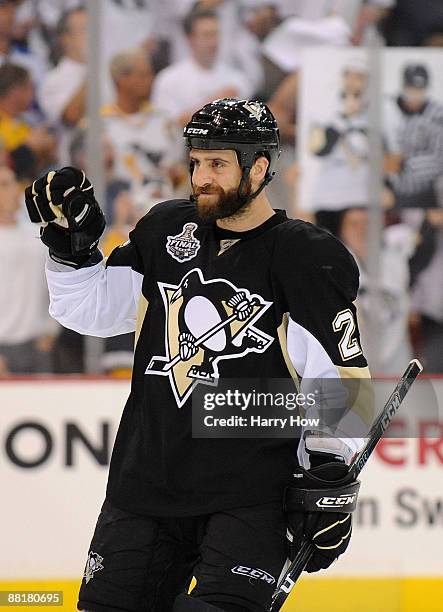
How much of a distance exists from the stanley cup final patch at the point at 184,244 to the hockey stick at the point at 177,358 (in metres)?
0.15

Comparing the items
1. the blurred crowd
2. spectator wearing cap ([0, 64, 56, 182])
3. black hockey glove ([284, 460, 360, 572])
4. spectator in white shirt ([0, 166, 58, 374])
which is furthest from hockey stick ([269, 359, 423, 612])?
spectator wearing cap ([0, 64, 56, 182])

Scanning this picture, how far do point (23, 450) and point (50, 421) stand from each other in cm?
11

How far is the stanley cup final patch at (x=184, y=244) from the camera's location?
2.25 metres

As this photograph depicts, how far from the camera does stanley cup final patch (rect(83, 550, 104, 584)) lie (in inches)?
85.8

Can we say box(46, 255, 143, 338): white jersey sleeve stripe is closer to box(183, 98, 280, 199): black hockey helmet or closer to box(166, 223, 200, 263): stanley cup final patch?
box(166, 223, 200, 263): stanley cup final patch

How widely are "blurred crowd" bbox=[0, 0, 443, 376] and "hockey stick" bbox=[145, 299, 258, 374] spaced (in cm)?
224

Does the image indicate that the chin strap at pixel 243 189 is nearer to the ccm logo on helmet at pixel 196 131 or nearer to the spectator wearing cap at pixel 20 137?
the ccm logo on helmet at pixel 196 131

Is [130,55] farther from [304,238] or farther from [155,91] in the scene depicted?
[304,238]

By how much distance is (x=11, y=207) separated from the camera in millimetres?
4449

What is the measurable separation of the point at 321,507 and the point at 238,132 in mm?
700

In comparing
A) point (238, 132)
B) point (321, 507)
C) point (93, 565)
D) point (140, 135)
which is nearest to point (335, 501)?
point (321, 507)

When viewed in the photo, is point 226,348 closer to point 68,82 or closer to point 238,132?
point 238,132

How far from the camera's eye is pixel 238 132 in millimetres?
2209

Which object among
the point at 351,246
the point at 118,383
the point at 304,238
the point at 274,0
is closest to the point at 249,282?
the point at 304,238
